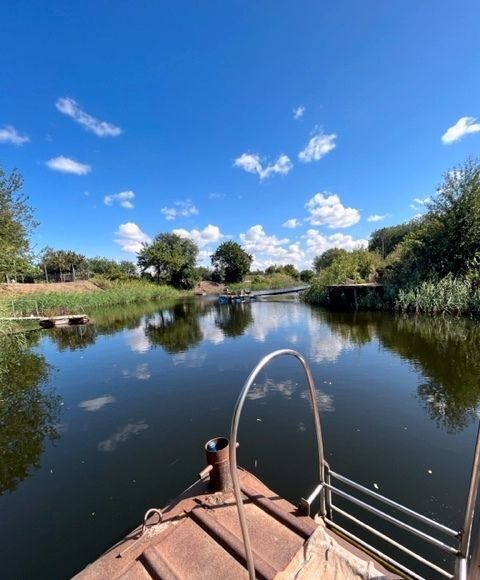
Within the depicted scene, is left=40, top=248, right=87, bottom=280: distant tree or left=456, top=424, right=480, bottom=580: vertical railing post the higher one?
left=40, top=248, right=87, bottom=280: distant tree

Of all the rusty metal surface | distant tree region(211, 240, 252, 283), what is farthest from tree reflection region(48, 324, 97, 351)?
distant tree region(211, 240, 252, 283)

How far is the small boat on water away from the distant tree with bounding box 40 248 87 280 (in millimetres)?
41135

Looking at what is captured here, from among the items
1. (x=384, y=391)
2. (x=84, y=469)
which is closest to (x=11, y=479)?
(x=84, y=469)

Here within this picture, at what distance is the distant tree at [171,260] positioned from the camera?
140ft

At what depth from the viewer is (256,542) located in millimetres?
2035

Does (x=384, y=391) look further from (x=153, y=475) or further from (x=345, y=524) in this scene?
(x=153, y=475)

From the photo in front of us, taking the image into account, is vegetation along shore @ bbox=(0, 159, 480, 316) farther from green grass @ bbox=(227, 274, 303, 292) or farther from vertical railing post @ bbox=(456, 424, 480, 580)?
green grass @ bbox=(227, 274, 303, 292)

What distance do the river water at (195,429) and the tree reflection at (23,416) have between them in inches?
1.1

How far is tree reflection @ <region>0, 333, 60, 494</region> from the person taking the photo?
391 cm

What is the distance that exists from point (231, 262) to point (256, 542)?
1904 inches

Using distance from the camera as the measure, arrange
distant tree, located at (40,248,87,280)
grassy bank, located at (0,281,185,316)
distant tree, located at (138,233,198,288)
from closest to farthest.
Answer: grassy bank, located at (0,281,185,316), distant tree, located at (40,248,87,280), distant tree, located at (138,233,198,288)

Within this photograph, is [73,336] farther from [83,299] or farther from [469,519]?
[469,519]

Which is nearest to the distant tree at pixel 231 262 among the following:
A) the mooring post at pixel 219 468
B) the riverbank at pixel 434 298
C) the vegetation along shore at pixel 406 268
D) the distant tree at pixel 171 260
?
the distant tree at pixel 171 260

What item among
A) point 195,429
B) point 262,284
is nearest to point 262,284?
point 262,284
